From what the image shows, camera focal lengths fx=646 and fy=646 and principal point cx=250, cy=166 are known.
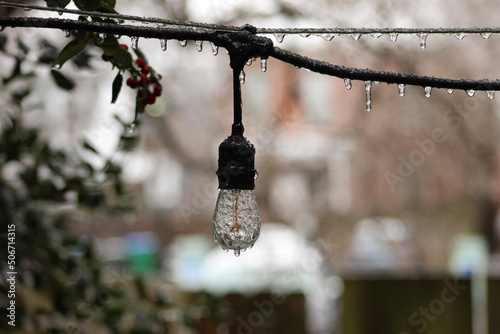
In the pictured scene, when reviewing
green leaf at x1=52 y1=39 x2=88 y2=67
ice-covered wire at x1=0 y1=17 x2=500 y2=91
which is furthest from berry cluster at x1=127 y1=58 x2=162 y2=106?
ice-covered wire at x1=0 y1=17 x2=500 y2=91

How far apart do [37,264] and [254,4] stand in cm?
372

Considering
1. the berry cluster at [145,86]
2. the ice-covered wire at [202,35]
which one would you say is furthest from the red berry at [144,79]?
the ice-covered wire at [202,35]

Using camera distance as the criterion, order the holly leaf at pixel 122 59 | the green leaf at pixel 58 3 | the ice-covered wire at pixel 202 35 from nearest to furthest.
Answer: the ice-covered wire at pixel 202 35, the green leaf at pixel 58 3, the holly leaf at pixel 122 59

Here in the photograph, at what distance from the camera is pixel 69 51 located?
133 cm

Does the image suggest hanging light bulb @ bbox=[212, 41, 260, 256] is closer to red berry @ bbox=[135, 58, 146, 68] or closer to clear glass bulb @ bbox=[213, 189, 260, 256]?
clear glass bulb @ bbox=[213, 189, 260, 256]

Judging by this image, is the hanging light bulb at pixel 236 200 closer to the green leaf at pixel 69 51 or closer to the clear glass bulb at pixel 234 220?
the clear glass bulb at pixel 234 220

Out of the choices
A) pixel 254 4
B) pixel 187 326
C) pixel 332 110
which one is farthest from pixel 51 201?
pixel 332 110

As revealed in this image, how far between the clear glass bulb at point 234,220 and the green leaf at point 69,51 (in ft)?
1.46

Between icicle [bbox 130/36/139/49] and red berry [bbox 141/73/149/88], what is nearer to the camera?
icicle [bbox 130/36/139/49]

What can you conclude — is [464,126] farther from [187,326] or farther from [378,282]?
[187,326]

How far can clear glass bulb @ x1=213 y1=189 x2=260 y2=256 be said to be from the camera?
116 cm

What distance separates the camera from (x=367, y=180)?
8039 mm

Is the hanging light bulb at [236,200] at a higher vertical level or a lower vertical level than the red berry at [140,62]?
lower

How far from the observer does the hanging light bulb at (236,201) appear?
116 cm
